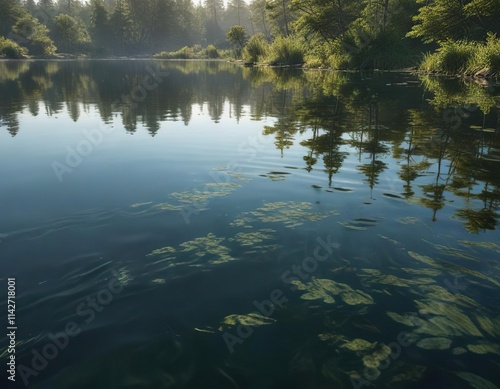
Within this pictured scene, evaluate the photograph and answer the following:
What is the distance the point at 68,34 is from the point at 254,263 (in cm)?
10572

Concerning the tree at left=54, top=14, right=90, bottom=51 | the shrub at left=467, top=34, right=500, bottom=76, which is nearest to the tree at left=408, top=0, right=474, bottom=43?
the shrub at left=467, top=34, right=500, bottom=76

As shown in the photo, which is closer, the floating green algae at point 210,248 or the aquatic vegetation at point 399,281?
the aquatic vegetation at point 399,281

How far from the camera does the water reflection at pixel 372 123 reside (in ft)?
20.3

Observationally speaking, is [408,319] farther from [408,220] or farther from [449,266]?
[408,220]

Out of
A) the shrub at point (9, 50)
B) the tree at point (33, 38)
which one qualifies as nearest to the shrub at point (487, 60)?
the shrub at point (9, 50)

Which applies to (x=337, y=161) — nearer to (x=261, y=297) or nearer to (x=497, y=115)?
(x=261, y=297)

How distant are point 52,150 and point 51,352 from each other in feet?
23.2

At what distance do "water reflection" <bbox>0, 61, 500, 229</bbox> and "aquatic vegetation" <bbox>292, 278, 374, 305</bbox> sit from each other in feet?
7.12

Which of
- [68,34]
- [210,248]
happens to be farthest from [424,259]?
[68,34]

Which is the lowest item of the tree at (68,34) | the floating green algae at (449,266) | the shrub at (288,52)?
the floating green algae at (449,266)

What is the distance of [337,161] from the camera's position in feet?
24.8

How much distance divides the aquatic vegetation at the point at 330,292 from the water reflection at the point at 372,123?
2.17 m

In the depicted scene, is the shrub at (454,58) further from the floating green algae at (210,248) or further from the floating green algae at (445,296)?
the floating green algae at (210,248)

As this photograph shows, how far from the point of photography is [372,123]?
1129 centimetres
